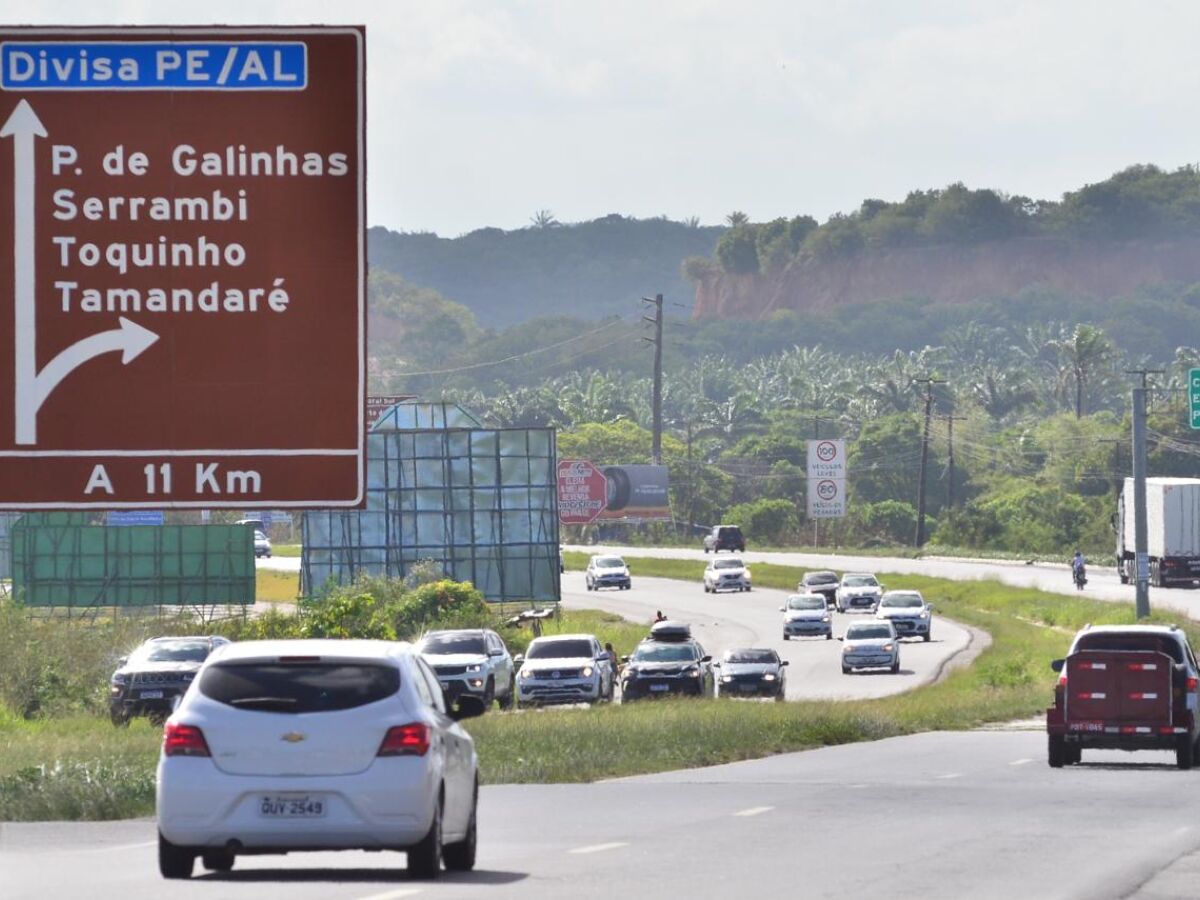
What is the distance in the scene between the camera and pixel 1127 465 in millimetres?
143500

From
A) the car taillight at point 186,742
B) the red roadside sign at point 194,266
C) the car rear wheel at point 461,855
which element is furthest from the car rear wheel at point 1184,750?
the car taillight at point 186,742

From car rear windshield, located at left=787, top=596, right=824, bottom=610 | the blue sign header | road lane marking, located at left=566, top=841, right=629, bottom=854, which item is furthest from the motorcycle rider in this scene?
the blue sign header

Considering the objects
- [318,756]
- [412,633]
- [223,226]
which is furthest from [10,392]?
[412,633]

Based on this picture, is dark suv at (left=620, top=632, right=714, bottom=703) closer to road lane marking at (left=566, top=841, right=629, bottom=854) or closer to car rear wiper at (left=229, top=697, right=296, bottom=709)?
road lane marking at (left=566, top=841, right=629, bottom=854)

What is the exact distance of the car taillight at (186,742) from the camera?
15.2 metres

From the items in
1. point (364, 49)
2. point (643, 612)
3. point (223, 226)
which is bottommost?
point (643, 612)

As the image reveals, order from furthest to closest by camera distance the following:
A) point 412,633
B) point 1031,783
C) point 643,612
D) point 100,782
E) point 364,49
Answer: point 643,612 < point 412,633 < point 1031,783 < point 100,782 < point 364,49

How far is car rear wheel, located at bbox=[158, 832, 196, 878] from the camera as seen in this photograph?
15570 mm

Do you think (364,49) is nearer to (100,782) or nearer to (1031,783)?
(100,782)

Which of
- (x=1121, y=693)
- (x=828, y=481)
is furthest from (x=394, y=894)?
(x=828, y=481)

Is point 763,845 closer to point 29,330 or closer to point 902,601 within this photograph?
point 29,330

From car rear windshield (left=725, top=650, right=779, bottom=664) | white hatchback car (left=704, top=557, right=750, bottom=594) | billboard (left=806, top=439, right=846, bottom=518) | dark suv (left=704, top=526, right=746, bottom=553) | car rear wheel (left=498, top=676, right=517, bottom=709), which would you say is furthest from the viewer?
billboard (left=806, top=439, right=846, bottom=518)

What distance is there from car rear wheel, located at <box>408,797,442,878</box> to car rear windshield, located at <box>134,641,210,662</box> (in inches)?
1167

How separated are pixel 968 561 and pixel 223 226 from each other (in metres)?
111
